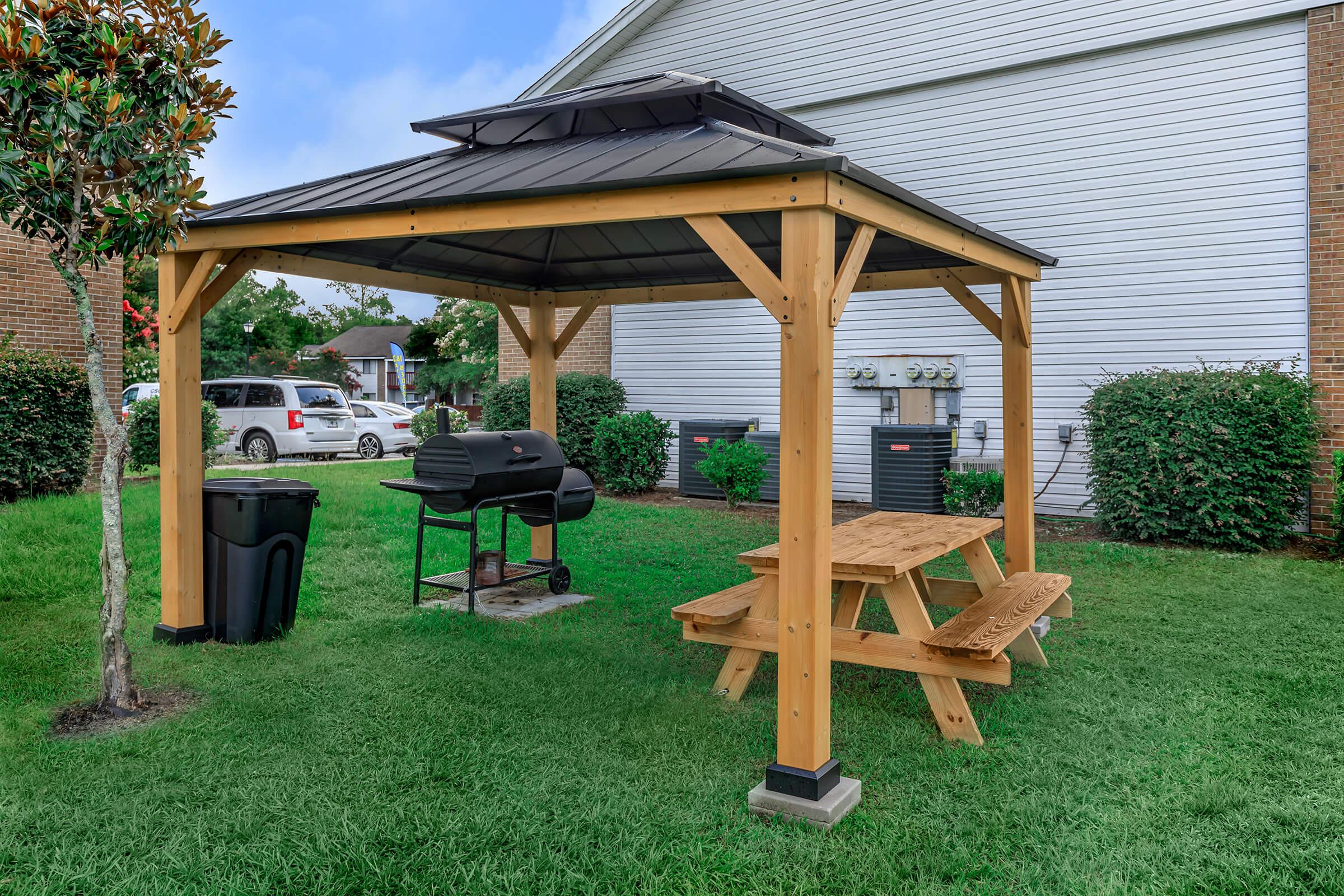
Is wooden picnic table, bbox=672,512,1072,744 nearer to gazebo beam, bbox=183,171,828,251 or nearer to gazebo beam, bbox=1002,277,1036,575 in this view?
gazebo beam, bbox=1002,277,1036,575

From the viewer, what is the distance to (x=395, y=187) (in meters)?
5.11

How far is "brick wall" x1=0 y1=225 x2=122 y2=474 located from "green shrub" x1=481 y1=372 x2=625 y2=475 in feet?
16.3

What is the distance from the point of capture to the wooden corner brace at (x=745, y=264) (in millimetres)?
3746

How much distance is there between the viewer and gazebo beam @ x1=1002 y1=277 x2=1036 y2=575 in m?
6.47

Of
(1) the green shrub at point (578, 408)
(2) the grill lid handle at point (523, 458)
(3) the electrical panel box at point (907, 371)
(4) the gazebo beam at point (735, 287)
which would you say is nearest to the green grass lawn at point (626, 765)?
(2) the grill lid handle at point (523, 458)

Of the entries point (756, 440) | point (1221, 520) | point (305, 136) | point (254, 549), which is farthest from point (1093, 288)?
point (305, 136)

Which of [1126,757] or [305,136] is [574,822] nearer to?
[1126,757]

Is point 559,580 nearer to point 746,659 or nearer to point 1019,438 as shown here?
point 746,659

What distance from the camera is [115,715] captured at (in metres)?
4.63

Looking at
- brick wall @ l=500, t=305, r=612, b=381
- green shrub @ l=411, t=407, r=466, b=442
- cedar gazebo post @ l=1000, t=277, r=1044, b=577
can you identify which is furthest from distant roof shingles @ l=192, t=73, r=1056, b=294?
green shrub @ l=411, t=407, r=466, b=442

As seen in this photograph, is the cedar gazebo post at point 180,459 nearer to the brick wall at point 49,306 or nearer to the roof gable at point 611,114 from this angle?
the roof gable at point 611,114

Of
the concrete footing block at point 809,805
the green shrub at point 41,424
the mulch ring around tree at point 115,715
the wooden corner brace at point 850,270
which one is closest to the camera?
the concrete footing block at point 809,805

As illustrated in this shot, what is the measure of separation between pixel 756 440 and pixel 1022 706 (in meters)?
7.46

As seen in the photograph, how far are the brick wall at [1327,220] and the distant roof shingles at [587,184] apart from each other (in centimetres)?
433
